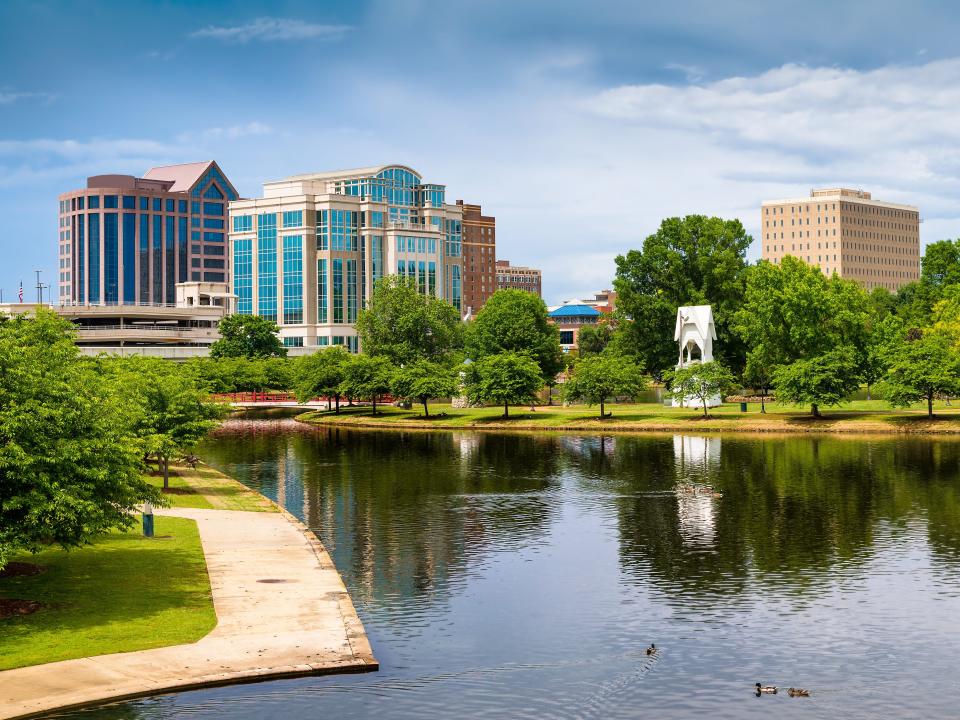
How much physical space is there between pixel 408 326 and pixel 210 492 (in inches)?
3678

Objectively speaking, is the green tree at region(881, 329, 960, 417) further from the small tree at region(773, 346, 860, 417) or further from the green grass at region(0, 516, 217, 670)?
the green grass at region(0, 516, 217, 670)

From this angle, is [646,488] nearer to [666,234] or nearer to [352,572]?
[352,572]

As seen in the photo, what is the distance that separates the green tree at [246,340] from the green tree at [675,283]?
74317mm

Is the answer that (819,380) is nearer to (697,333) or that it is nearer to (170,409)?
(697,333)

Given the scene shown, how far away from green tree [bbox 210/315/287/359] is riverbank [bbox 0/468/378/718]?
15010cm

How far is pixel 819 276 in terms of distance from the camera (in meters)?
122

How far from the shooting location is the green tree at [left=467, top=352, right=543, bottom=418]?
118875 mm

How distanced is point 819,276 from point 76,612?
336 ft

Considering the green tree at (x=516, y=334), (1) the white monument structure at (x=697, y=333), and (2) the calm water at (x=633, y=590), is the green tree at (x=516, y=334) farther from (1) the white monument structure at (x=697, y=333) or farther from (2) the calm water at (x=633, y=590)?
(2) the calm water at (x=633, y=590)

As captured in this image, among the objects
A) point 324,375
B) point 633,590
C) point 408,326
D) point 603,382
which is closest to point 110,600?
point 633,590

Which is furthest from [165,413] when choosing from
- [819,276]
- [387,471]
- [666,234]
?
[666,234]

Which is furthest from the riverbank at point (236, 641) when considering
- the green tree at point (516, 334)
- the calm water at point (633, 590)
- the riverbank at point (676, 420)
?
the green tree at point (516, 334)

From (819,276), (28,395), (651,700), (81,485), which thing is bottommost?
(651,700)

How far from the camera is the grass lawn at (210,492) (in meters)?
55.5
